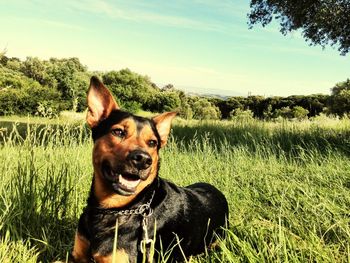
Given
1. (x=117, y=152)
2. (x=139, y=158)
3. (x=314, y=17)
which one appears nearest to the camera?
(x=139, y=158)

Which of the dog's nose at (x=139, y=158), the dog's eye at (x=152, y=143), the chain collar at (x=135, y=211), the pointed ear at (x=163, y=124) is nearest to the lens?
the dog's nose at (x=139, y=158)

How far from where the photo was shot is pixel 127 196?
12.2 feet

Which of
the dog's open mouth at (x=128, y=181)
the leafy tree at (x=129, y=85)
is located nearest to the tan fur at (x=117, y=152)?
the dog's open mouth at (x=128, y=181)

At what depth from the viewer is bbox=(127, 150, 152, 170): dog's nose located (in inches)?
134

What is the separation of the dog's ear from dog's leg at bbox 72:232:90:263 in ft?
3.49

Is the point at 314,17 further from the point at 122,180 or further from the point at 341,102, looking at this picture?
the point at 341,102

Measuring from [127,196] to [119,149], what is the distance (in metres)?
0.48

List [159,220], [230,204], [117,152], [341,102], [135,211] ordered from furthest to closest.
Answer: [341,102] < [230,204] < [159,220] < [135,211] < [117,152]

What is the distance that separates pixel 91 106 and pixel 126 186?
2.96 ft

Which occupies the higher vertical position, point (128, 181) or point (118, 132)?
point (118, 132)

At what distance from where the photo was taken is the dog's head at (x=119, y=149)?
11.3 ft

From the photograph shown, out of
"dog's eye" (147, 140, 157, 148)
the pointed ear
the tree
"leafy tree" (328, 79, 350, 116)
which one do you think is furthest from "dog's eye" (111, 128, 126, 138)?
"leafy tree" (328, 79, 350, 116)

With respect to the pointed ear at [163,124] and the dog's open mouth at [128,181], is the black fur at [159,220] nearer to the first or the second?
the pointed ear at [163,124]

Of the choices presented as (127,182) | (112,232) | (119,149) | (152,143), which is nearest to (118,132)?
(119,149)
